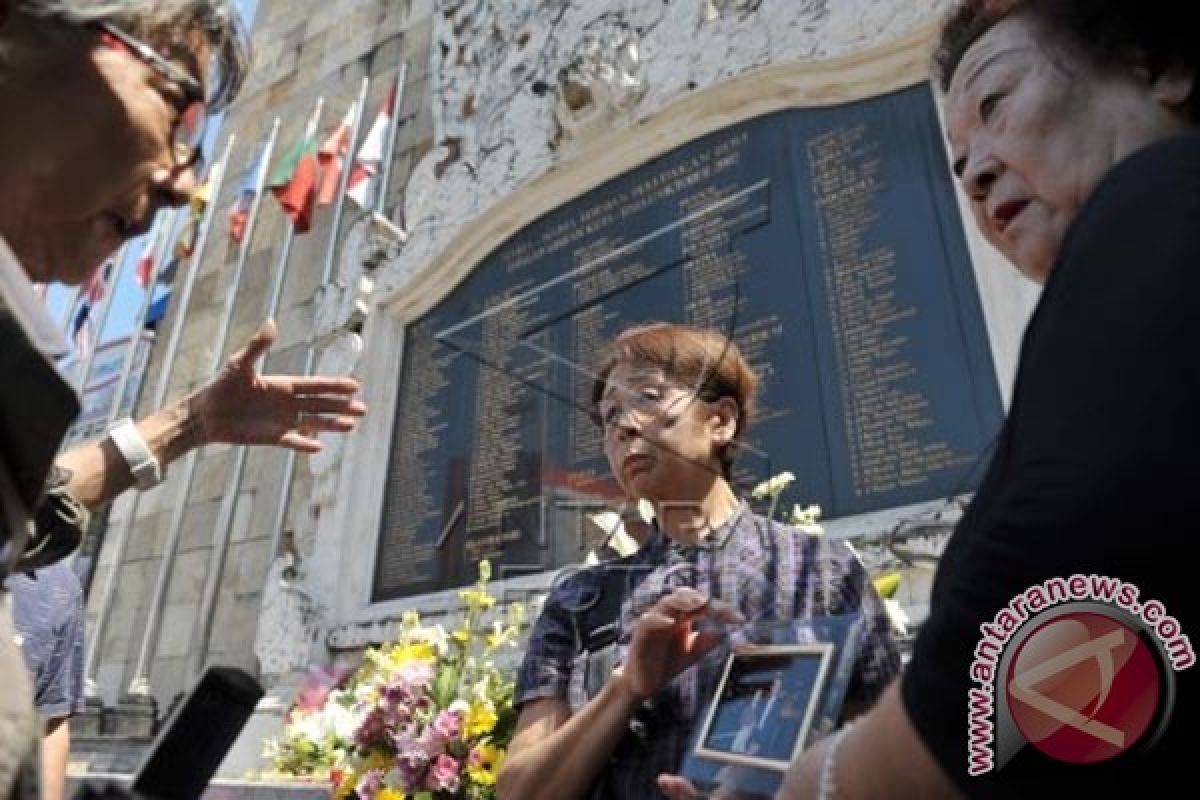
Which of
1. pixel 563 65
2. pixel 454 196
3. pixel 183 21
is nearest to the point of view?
pixel 183 21

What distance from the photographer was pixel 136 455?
1.45m

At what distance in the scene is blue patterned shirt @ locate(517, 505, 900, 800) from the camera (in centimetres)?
110

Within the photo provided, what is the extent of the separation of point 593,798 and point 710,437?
646 mm

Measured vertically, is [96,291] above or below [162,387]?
above

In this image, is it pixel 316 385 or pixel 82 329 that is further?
pixel 82 329

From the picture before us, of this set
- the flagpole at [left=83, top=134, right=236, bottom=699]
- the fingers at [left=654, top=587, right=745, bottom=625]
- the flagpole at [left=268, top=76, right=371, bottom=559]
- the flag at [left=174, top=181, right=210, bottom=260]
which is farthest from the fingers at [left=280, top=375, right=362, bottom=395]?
the flag at [left=174, top=181, right=210, bottom=260]

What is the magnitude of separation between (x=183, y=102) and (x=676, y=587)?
0.96m

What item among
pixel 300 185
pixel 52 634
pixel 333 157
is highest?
pixel 333 157

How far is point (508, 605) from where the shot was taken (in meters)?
3.18

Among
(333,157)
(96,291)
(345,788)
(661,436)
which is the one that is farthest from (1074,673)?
(96,291)

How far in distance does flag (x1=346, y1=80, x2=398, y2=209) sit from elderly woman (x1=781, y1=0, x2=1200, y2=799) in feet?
19.6

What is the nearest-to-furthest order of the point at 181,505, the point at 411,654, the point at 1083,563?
the point at 1083,563, the point at 411,654, the point at 181,505

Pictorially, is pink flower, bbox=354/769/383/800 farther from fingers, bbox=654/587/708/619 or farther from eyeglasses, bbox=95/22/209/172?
eyeglasses, bbox=95/22/209/172

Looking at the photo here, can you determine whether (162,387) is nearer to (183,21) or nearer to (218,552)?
(218,552)
